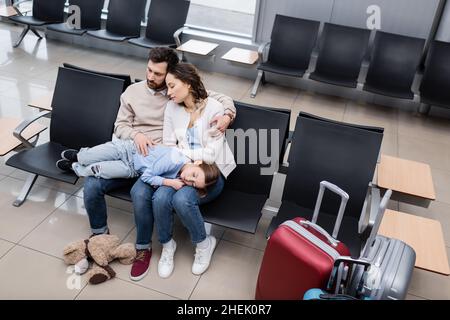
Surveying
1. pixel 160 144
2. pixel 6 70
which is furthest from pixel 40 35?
pixel 160 144

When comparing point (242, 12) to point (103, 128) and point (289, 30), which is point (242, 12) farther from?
point (103, 128)

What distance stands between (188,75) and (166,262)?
42.7 inches

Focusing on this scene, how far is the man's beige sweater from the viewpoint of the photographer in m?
2.63

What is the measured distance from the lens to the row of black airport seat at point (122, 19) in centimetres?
549

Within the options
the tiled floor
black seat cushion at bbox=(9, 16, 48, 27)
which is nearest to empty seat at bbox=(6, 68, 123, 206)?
the tiled floor

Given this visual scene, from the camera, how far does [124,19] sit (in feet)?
18.7

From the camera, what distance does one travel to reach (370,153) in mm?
2492

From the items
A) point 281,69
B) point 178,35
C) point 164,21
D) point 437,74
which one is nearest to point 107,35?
point 164,21

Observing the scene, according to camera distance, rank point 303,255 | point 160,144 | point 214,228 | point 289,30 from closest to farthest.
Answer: point 303,255 → point 160,144 → point 214,228 → point 289,30

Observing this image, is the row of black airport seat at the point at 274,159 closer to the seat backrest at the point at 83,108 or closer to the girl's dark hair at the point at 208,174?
the seat backrest at the point at 83,108

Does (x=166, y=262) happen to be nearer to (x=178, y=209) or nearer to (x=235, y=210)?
(x=178, y=209)

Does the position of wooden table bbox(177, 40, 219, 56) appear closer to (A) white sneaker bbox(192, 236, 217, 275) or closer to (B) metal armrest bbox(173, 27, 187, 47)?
(B) metal armrest bbox(173, 27, 187, 47)

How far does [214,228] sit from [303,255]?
3.51ft

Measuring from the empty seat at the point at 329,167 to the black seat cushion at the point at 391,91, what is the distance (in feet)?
7.84
